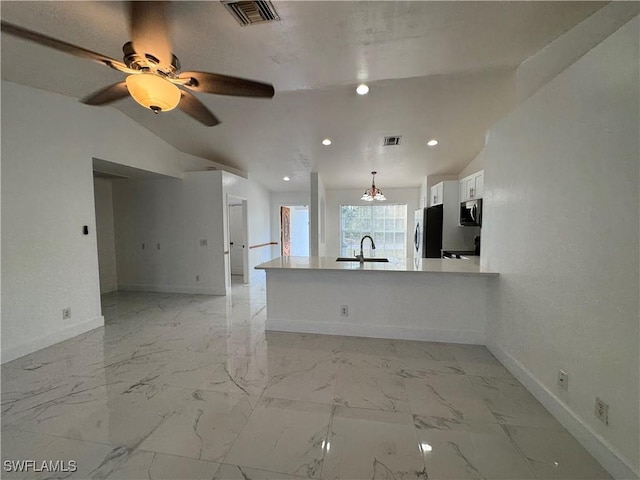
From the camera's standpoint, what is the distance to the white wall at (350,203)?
23.9ft

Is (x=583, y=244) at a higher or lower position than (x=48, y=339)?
higher

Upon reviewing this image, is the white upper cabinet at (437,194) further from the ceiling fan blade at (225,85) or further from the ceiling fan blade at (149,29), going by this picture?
the ceiling fan blade at (149,29)

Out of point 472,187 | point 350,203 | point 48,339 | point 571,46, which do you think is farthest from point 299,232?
point 571,46

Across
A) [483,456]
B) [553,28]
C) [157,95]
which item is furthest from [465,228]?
[157,95]

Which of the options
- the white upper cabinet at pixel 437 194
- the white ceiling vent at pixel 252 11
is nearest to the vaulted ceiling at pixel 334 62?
the white ceiling vent at pixel 252 11

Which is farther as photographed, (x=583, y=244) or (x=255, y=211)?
(x=255, y=211)

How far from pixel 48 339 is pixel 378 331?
11.5ft

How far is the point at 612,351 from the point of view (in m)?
1.38

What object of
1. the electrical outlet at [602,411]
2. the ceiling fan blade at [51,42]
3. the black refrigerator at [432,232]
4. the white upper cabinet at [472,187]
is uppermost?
the ceiling fan blade at [51,42]

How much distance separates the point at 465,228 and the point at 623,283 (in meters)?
3.85

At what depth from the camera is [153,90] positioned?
1.76m

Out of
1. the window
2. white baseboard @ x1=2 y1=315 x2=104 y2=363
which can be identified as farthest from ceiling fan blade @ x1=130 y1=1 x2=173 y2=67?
the window

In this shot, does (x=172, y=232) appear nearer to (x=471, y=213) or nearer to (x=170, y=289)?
(x=170, y=289)

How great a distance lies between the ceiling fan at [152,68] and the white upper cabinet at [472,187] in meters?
3.22
